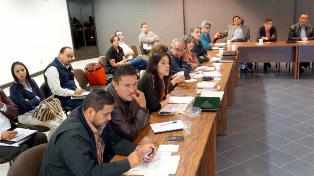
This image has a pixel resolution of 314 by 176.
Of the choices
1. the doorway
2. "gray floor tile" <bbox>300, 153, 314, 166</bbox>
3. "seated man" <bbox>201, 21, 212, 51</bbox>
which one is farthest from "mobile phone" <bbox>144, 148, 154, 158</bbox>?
the doorway

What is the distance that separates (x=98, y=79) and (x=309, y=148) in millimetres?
2878

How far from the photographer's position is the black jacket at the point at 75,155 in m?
1.63

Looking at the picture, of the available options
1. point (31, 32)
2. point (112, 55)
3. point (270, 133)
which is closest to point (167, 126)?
point (270, 133)

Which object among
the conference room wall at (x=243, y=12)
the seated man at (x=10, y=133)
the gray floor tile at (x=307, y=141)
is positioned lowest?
the gray floor tile at (x=307, y=141)

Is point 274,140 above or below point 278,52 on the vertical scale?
below

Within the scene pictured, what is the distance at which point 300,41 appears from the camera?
6.39 meters

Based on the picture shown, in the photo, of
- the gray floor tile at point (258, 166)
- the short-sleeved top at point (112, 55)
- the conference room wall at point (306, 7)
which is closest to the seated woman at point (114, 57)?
the short-sleeved top at point (112, 55)

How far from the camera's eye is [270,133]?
3.88m

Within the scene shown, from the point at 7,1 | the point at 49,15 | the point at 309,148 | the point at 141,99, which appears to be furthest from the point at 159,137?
the point at 49,15

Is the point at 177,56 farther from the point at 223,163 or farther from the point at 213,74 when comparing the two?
the point at 223,163

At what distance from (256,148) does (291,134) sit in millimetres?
609

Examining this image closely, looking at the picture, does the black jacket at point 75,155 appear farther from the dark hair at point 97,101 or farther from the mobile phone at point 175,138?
the mobile phone at point 175,138

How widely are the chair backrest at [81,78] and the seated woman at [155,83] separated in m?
1.68

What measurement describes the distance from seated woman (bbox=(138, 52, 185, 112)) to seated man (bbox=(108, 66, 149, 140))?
333mm
